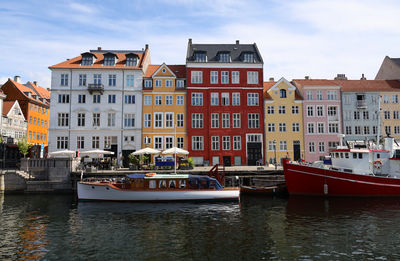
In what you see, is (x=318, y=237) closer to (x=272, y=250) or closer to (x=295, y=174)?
(x=272, y=250)

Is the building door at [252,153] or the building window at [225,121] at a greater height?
the building window at [225,121]

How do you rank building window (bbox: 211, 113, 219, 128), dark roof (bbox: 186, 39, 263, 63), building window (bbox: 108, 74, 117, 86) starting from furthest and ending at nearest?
dark roof (bbox: 186, 39, 263, 63) → building window (bbox: 211, 113, 219, 128) → building window (bbox: 108, 74, 117, 86)

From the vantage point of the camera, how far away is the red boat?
27.8 metres

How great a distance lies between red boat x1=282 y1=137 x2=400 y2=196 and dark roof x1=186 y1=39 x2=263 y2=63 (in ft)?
73.6

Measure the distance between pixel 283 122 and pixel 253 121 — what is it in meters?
5.29

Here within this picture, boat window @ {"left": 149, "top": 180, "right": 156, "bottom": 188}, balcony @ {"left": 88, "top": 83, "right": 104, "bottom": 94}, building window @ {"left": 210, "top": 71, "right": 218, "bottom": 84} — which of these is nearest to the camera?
boat window @ {"left": 149, "top": 180, "right": 156, "bottom": 188}

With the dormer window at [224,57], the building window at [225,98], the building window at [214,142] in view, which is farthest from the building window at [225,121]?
the dormer window at [224,57]

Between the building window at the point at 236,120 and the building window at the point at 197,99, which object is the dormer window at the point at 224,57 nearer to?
the building window at the point at 197,99

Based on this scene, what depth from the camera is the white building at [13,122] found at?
5078 centimetres

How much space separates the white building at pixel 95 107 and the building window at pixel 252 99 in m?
17.8

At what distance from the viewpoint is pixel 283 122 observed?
4519 cm

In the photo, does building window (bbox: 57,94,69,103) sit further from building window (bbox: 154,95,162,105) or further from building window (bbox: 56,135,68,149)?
building window (bbox: 154,95,162,105)

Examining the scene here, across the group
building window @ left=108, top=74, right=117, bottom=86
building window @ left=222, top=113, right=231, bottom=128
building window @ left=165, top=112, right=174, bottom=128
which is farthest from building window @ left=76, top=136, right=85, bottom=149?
building window @ left=222, top=113, right=231, bottom=128

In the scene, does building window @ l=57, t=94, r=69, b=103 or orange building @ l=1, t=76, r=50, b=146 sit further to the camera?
orange building @ l=1, t=76, r=50, b=146
